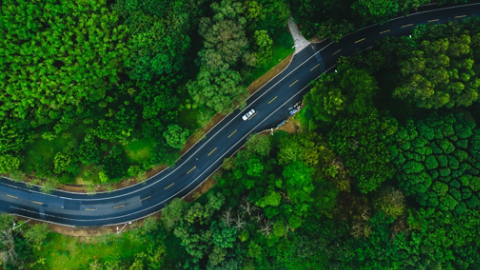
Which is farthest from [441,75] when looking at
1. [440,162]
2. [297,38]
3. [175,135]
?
[175,135]

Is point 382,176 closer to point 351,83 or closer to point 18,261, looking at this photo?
point 351,83

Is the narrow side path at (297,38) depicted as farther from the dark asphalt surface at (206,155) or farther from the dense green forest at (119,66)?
the dense green forest at (119,66)

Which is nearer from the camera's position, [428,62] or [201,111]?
[428,62]

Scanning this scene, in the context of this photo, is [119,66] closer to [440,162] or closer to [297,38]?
[297,38]

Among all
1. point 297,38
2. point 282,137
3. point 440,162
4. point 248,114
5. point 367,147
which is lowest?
point 440,162

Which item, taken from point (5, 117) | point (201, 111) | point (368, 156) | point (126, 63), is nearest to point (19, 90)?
point (5, 117)

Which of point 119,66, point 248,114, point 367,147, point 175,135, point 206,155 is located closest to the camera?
point 367,147
